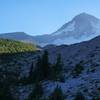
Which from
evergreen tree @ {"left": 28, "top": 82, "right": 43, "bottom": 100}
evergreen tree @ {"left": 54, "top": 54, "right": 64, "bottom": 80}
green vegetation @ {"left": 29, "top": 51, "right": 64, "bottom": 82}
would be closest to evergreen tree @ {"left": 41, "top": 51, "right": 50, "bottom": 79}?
green vegetation @ {"left": 29, "top": 51, "right": 64, "bottom": 82}

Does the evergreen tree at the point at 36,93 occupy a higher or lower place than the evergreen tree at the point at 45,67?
lower

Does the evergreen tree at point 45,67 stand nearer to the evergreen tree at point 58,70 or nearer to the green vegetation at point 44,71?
the green vegetation at point 44,71

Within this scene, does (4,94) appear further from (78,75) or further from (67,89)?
(78,75)

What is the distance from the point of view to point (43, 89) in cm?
6106

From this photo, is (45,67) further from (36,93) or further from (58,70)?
(36,93)

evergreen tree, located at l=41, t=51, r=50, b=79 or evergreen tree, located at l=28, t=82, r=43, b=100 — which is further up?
evergreen tree, located at l=41, t=51, r=50, b=79

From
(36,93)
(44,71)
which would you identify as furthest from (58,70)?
(36,93)

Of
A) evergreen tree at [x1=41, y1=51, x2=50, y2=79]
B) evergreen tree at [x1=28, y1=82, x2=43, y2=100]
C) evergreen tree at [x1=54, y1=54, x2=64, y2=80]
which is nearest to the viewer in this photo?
evergreen tree at [x1=28, y1=82, x2=43, y2=100]

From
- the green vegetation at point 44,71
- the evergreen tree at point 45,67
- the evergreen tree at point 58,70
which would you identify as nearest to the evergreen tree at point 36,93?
the evergreen tree at point 58,70

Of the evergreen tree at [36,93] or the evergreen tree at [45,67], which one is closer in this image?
the evergreen tree at [36,93]

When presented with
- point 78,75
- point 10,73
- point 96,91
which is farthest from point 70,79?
point 10,73

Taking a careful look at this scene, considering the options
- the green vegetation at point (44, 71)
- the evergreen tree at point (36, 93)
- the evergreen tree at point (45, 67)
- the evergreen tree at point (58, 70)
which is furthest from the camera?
the evergreen tree at point (45, 67)

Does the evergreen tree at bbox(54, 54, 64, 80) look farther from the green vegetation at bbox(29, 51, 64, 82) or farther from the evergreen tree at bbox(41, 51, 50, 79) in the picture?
the evergreen tree at bbox(41, 51, 50, 79)

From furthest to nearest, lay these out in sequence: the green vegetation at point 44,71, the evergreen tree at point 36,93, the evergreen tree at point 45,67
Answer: the evergreen tree at point 45,67 → the green vegetation at point 44,71 → the evergreen tree at point 36,93
